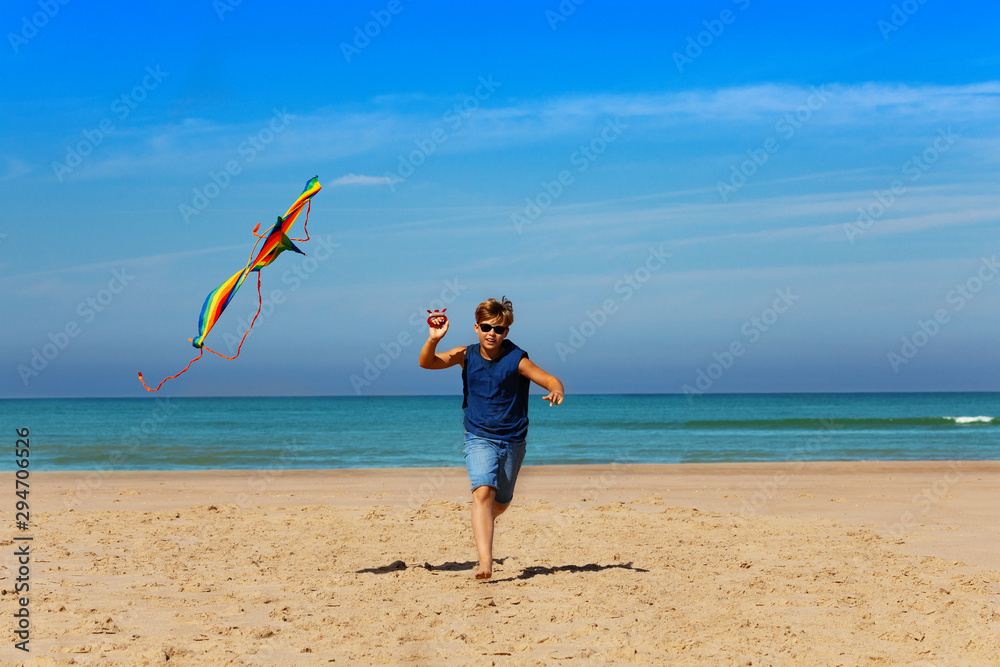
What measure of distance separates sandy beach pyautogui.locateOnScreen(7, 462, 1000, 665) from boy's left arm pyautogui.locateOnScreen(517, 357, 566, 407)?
114cm

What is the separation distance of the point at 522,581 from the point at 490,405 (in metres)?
1.12

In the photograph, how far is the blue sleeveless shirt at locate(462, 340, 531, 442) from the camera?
5320 millimetres

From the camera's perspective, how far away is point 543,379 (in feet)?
16.9

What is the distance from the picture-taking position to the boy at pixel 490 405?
5293 mm

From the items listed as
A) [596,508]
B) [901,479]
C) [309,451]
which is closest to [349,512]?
[596,508]

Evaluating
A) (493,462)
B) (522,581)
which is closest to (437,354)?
(493,462)

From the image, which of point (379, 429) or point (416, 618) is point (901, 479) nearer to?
point (416, 618)

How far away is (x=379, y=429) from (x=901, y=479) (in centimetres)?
2659

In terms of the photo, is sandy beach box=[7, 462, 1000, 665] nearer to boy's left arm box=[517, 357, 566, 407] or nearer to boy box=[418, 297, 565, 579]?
boy box=[418, 297, 565, 579]

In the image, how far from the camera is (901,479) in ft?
42.1

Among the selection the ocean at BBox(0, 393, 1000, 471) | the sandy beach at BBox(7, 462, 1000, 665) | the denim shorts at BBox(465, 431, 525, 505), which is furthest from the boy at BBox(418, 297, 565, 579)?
the ocean at BBox(0, 393, 1000, 471)

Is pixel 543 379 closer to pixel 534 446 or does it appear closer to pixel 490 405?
pixel 490 405

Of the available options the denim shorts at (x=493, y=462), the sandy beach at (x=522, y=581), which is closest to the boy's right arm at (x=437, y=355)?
the denim shorts at (x=493, y=462)

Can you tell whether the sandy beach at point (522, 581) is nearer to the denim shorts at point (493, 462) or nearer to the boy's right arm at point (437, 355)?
the denim shorts at point (493, 462)
